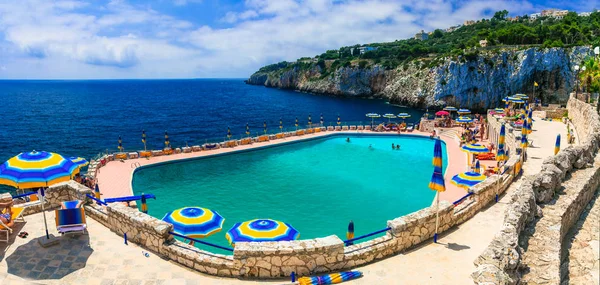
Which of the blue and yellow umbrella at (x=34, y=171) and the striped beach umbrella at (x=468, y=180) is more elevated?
the blue and yellow umbrella at (x=34, y=171)

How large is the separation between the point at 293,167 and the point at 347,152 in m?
7.50

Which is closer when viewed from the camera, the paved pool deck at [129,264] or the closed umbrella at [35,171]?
the paved pool deck at [129,264]

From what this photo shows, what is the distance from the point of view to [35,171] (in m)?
9.81

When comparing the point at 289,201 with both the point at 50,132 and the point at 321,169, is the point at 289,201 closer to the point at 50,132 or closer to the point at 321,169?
the point at 321,169

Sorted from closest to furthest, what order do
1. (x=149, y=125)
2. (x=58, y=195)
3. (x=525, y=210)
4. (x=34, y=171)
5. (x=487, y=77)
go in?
(x=34, y=171) → (x=525, y=210) → (x=58, y=195) → (x=149, y=125) → (x=487, y=77)

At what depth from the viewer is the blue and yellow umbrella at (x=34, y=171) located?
9.66 meters

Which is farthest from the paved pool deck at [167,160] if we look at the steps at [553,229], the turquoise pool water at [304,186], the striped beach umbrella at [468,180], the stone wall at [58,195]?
the stone wall at [58,195]

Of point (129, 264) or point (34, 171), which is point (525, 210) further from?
point (34, 171)

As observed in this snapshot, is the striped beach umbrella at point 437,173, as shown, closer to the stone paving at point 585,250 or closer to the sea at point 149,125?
the stone paving at point 585,250

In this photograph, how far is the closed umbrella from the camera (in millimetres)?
9656

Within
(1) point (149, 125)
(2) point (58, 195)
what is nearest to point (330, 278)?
(2) point (58, 195)

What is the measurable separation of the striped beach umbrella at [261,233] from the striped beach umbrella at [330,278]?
330 cm

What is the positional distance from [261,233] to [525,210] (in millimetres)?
8215

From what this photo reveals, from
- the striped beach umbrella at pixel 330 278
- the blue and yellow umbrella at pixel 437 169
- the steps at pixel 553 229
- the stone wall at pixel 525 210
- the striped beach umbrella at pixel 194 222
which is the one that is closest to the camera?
the stone wall at pixel 525 210
